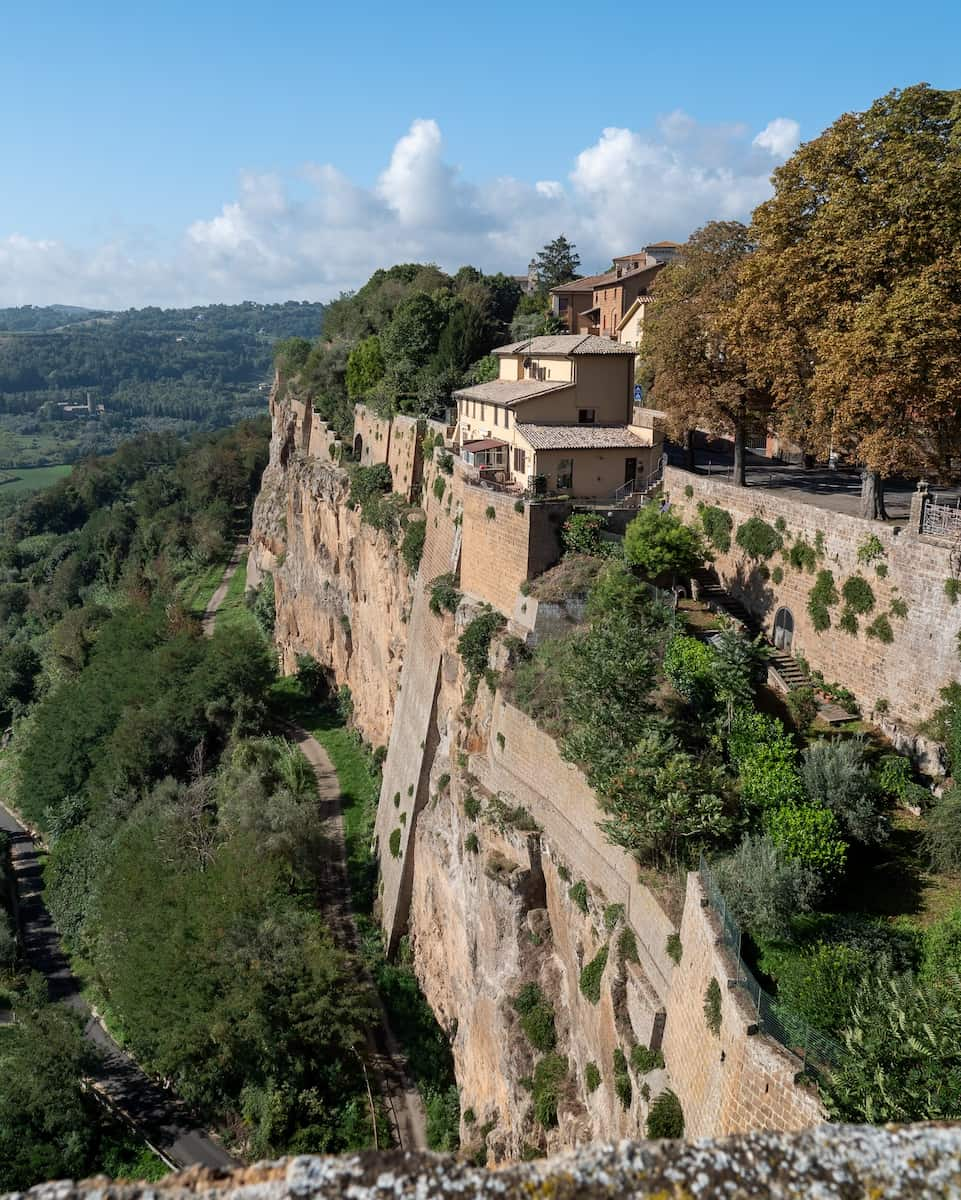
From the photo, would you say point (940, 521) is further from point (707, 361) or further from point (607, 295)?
point (607, 295)

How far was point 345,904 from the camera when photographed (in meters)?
28.8

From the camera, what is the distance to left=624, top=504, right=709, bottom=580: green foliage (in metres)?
20.9

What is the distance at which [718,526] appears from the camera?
22.6 m

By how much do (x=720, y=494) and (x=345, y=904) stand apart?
18035 millimetres

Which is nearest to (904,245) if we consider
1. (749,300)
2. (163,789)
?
(749,300)

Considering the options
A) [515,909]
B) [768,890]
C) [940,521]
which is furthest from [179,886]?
[940,521]

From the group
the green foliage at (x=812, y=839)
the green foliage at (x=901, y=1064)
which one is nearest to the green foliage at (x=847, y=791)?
the green foliage at (x=812, y=839)

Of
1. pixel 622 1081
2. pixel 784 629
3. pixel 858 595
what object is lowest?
pixel 622 1081

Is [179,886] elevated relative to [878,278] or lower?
lower

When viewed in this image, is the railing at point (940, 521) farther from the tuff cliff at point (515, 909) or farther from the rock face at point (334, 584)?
the rock face at point (334, 584)

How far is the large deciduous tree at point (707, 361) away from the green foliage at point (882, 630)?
8.03 metres

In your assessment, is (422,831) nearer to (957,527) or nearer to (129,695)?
(957,527)

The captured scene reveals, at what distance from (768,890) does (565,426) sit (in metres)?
18.5

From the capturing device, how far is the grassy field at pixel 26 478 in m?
135
